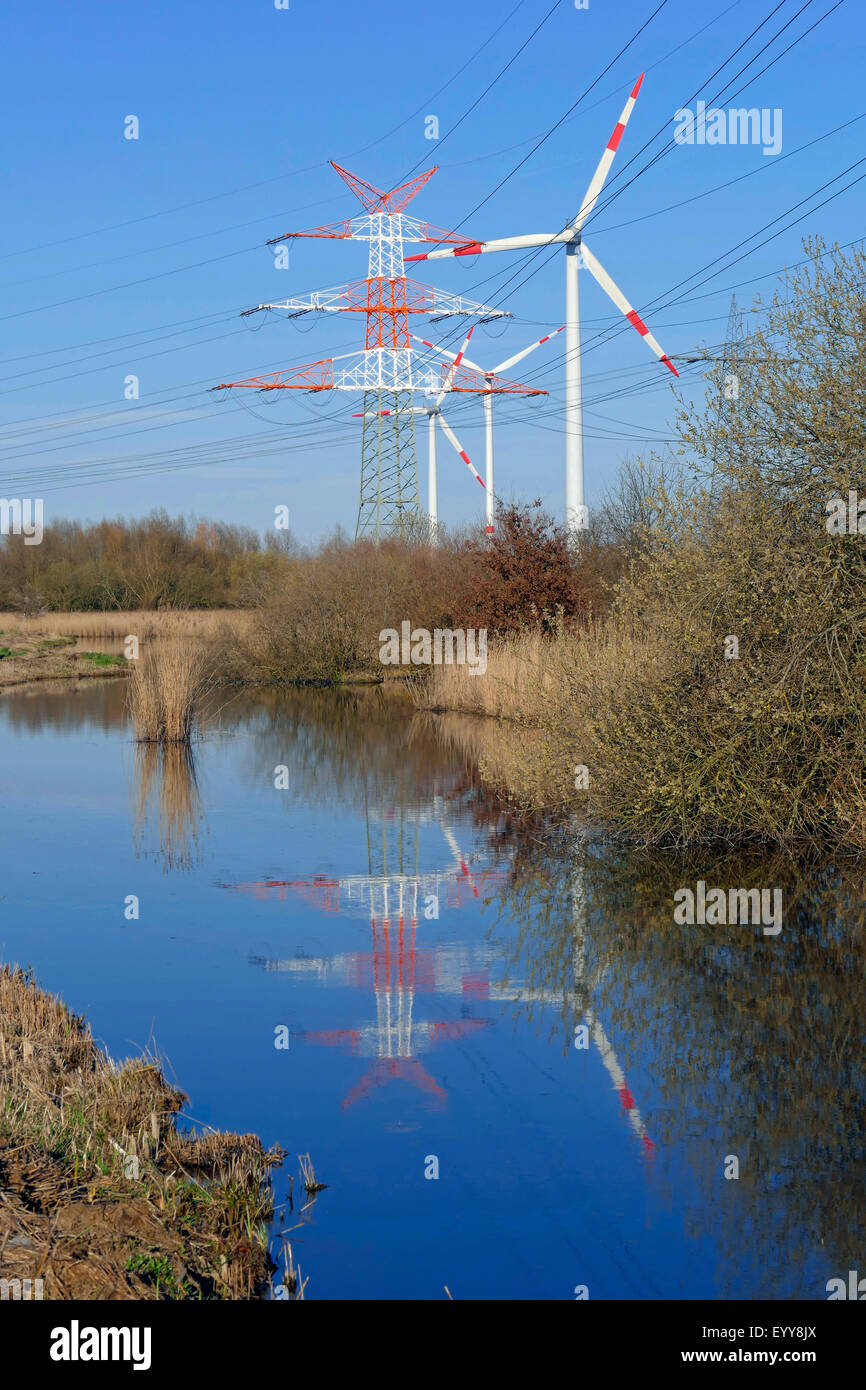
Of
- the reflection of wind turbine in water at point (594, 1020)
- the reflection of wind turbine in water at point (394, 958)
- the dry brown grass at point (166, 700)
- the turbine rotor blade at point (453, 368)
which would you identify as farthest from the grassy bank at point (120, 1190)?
the turbine rotor blade at point (453, 368)

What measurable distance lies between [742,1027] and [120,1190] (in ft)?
11.8

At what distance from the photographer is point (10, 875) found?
12055 mm

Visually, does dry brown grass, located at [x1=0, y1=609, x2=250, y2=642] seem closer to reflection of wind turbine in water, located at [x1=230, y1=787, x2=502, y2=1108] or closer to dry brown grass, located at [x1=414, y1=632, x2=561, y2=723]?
dry brown grass, located at [x1=414, y1=632, x2=561, y2=723]

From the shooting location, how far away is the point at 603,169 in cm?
2181

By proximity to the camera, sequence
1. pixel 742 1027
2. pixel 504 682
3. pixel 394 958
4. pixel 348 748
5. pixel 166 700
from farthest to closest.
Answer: pixel 166 700, pixel 348 748, pixel 504 682, pixel 394 958, pixel 742 1027

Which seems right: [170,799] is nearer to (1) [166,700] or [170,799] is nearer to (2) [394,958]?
(1) [166,700]

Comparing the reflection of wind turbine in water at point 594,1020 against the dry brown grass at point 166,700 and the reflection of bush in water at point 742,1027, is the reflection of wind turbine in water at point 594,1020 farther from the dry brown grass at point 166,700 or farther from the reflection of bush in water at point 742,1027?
the dry brown grass at point 166,700

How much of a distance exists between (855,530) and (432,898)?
14.8 ft

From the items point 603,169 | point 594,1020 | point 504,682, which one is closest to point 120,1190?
point 594,1020

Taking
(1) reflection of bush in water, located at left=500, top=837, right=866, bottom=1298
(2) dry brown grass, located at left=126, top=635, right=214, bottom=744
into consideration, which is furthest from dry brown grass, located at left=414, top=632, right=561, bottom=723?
(2) dry brown grass, located at left=126, top=635, right=214, bottom=744

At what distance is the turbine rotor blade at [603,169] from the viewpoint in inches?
810

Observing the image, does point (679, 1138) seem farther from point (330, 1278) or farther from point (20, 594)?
point (20, 594)

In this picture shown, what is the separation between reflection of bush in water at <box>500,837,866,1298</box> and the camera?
4.87 m
